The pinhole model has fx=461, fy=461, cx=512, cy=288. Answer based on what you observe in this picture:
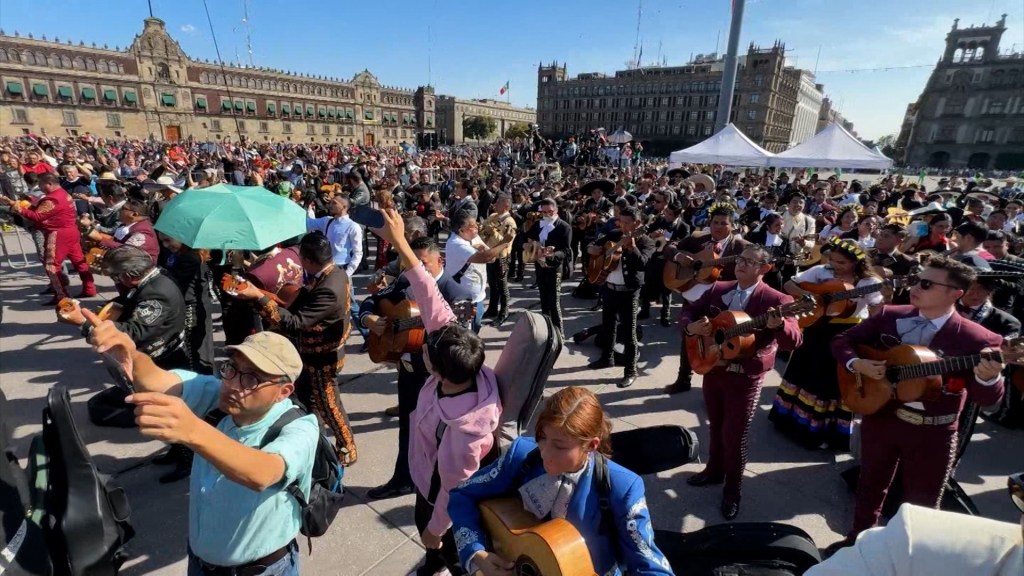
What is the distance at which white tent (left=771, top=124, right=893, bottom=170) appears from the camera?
39.2 ft

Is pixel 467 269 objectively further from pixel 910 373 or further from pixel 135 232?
pixel 135 232

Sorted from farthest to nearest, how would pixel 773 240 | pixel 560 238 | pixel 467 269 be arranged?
pixel 773 240, pixel 560 238, pixel 467 269

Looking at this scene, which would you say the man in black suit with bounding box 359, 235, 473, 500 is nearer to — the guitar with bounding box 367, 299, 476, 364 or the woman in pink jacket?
the guitar with bounding box 367, 299, 476, 364

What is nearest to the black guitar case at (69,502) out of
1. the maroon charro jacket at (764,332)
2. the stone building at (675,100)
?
the maroon charro jacket at (764,332)

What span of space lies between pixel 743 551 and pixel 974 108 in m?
99.3

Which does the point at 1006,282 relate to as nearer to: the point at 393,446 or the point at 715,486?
the point at 715,486

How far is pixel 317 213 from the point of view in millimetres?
10109

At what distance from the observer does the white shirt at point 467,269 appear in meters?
4.30

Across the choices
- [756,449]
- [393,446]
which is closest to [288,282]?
[393,446]

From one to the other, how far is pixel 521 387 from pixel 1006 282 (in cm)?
520

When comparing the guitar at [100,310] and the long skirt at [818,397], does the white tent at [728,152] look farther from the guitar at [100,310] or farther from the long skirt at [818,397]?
the guitar at [100,310]

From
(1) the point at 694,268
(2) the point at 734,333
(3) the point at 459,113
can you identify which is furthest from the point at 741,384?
(3) the point at 459,113

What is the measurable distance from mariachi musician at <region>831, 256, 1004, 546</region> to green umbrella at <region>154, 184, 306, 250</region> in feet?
14.1

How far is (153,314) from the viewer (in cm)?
338
